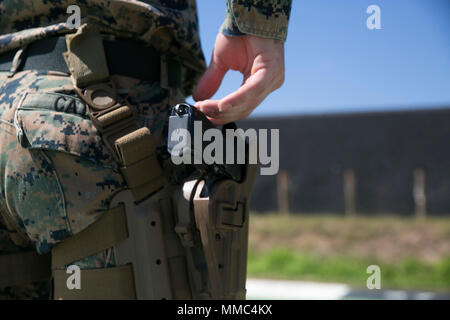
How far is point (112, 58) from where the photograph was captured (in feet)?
4.46

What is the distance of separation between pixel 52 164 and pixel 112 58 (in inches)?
12.1

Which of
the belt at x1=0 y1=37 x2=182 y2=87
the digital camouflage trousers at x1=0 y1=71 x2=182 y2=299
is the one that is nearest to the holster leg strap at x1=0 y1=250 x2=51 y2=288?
the digital camouflage trousers at x1=0 y1=71 x2=182 y2=299

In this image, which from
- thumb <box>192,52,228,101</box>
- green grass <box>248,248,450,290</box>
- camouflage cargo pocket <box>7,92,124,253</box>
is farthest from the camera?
green grass <box>248,248,450,290</box>

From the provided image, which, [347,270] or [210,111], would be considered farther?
[347,270]

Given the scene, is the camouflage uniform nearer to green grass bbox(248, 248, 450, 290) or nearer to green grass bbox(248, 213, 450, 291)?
green grass bbox(248, 213, 450, 291)

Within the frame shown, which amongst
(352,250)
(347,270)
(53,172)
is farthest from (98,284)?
(352,250)

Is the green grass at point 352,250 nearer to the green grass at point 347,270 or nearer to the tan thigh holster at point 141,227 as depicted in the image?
the green grass at point 347,270

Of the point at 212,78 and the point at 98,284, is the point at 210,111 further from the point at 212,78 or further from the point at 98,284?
the point at 98,284

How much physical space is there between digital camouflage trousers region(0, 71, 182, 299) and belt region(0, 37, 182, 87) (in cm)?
5

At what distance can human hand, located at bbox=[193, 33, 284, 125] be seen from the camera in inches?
50.4

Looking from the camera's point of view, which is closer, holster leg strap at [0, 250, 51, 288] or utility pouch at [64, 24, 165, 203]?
utility pouch at [64, 24, 165, 203]

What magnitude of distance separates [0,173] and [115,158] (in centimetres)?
28

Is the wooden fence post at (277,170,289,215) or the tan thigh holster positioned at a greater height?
the tan thigh holster

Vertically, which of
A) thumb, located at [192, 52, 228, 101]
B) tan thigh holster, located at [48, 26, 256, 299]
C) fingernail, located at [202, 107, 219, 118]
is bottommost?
tan thigh holster, located at [48, 26, 256, 299]
